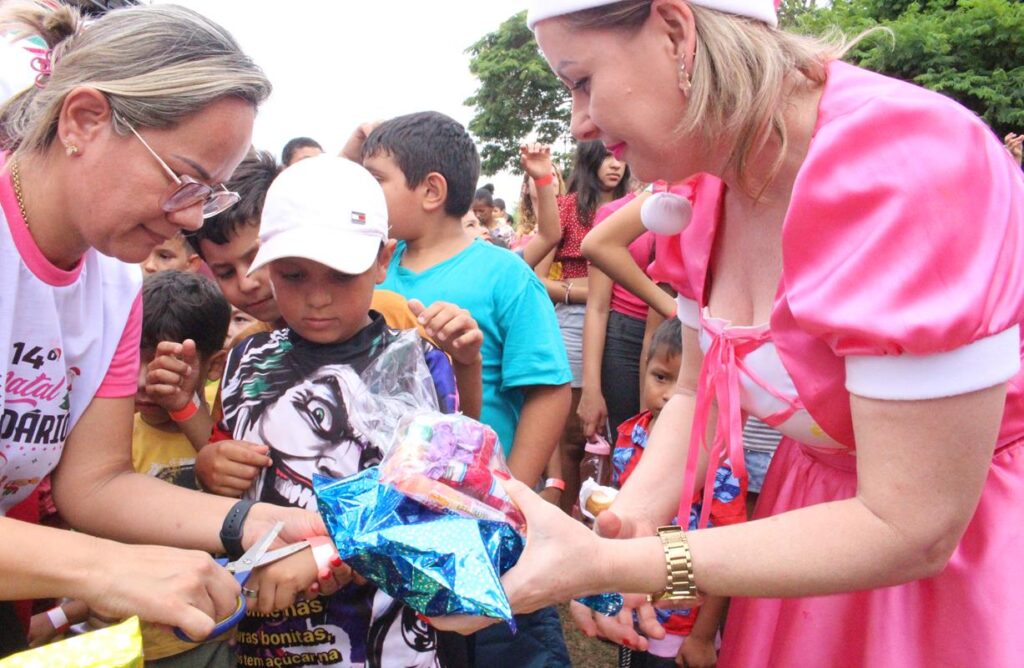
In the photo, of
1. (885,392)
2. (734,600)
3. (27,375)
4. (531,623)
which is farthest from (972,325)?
(531,623)

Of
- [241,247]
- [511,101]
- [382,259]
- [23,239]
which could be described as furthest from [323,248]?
[511,101]

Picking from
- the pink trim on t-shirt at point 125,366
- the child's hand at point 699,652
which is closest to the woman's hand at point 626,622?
the child's hand at point 699,652

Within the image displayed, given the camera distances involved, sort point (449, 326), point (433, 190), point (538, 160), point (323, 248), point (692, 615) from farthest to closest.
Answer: point (538, 160)
point (433, 190)
point (692, 615)
point (449, 326)
point (323, 248)

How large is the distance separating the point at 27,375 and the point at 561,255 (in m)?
3.58

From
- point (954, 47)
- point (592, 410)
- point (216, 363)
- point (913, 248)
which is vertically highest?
point (913, 248)

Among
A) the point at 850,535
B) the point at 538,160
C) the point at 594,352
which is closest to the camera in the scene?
the point at 850,535

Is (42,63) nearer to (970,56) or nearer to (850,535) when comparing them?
(850,535)

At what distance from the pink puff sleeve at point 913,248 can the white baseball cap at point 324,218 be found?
1.14m

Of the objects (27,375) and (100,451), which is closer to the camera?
(27,375)

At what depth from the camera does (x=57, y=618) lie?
2156mm

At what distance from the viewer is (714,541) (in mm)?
1286

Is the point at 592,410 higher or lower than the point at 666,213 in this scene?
lower

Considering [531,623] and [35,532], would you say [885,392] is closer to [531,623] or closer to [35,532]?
[35,532]

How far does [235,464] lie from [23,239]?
2.09ft
